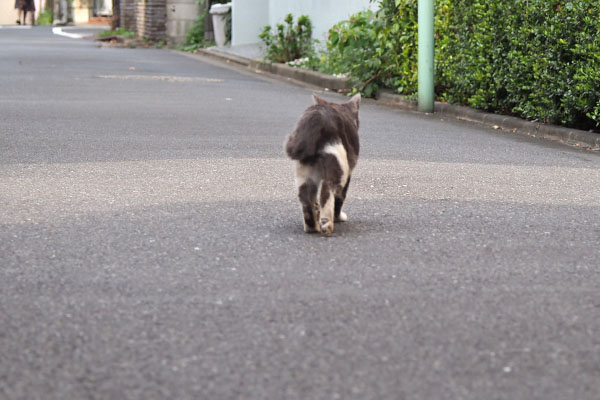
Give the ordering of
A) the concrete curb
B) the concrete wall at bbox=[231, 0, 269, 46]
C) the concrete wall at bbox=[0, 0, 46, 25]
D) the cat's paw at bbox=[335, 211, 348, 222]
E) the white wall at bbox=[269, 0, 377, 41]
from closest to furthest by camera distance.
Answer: the cat's paw at bbox=[335, 211, 348, 222] < the concrete curb < the white wall at bbox=[269, 0, 377, 41] < the concrete wall at bbox=[231, 0, 269, 46] < the concrete wall at bbox=[0, 0, 46, 25]

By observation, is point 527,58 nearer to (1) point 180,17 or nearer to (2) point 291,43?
(2) point 291,43

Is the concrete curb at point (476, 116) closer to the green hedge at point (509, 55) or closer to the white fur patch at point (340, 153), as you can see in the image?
the green hedge at point (509, 55)

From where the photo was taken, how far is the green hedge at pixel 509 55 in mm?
9344

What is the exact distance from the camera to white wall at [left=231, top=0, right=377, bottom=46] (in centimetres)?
1856

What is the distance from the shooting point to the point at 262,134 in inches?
373

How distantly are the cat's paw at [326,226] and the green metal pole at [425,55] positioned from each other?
760 cm

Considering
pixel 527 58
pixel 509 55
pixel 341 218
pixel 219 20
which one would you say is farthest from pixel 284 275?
pixel 219 20

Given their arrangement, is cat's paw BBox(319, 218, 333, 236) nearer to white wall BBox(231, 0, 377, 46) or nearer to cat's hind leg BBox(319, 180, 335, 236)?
cat's hind leg BBox(319, 180, 335, 236)

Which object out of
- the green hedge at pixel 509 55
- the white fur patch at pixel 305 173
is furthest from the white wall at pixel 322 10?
the white fur patch at pixel 305 173

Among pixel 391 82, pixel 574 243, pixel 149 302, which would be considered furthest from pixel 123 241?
pixel 391 82

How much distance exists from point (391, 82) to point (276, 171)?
735 centimetres

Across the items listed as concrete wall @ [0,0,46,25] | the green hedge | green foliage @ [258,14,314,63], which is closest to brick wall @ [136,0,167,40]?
green foliage @ [258,14,314,63]

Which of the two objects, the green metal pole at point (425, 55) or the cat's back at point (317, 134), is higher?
the green metal pole at point (425, 55)

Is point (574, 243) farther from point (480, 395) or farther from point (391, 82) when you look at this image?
point (391, 82)
